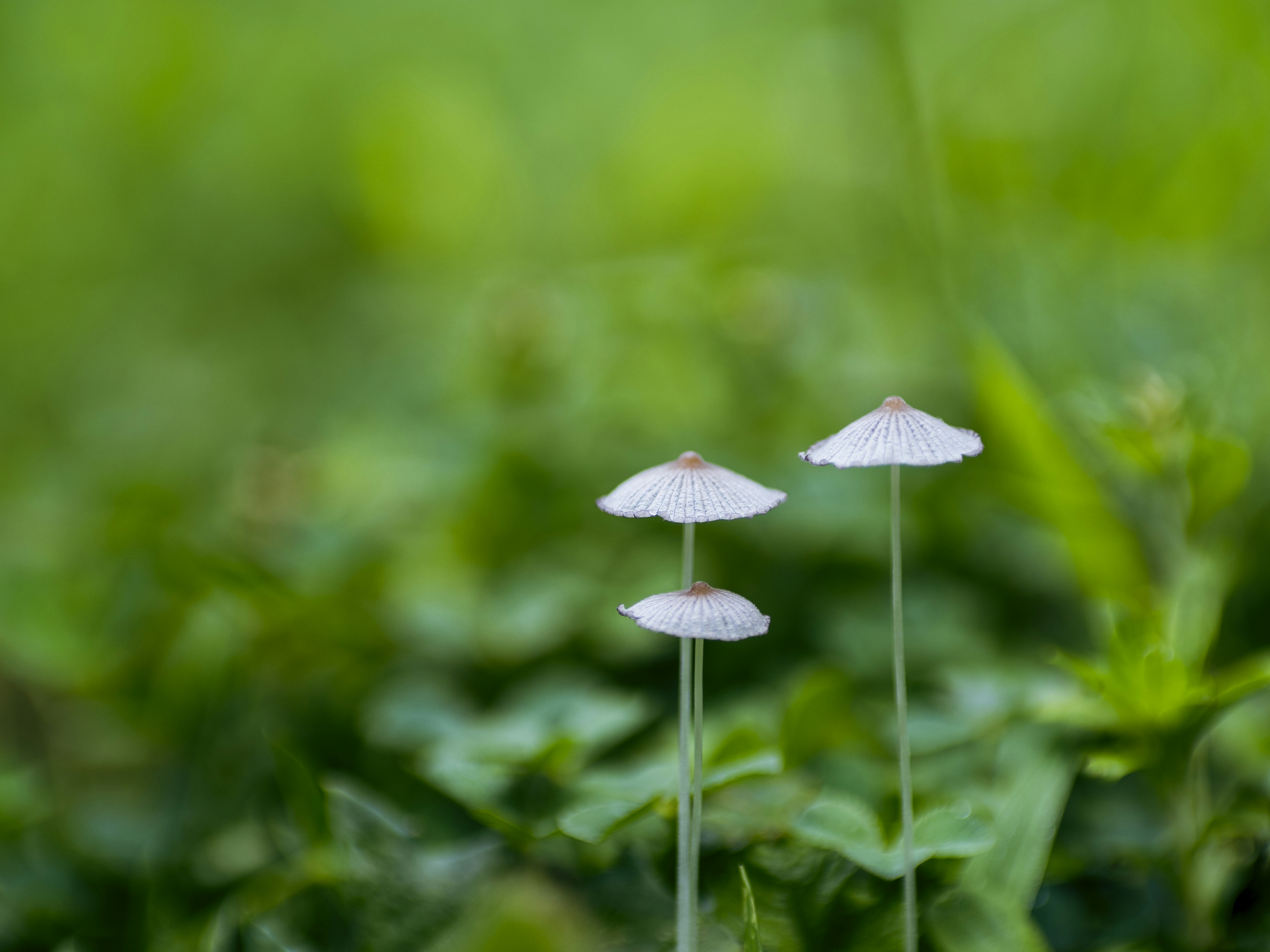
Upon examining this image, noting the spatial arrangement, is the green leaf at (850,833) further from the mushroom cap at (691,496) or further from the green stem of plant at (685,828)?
the mushroom cap at (691,496)

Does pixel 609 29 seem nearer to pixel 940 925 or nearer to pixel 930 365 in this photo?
pixel 930 365

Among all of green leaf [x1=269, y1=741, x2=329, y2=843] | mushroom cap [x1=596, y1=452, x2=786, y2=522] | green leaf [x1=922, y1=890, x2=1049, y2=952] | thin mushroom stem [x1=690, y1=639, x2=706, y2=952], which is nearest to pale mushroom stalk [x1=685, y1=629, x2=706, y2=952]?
thin mushroom stem [x1=690, y1=639, x2=706, y2=952]

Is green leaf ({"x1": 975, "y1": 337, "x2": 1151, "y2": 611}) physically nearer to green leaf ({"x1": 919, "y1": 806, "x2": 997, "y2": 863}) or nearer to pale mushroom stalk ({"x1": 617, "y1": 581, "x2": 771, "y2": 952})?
green leaf ({"x1": 919, "y1": 806, "x2": 997, "y2": 863})

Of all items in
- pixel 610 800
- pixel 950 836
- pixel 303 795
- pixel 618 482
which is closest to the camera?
pixel 950 836

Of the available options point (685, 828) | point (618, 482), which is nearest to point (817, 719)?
point (685, 828)

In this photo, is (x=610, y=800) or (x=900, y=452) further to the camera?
(x=610, y=800)

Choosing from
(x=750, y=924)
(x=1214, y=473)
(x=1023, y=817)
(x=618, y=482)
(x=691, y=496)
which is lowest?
(x=750, y=924)

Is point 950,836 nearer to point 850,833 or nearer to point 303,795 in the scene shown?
point 850,833

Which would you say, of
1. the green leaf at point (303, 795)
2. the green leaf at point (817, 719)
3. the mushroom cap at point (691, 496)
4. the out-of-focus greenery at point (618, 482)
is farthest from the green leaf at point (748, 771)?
the green leaf at point (303, 795)
